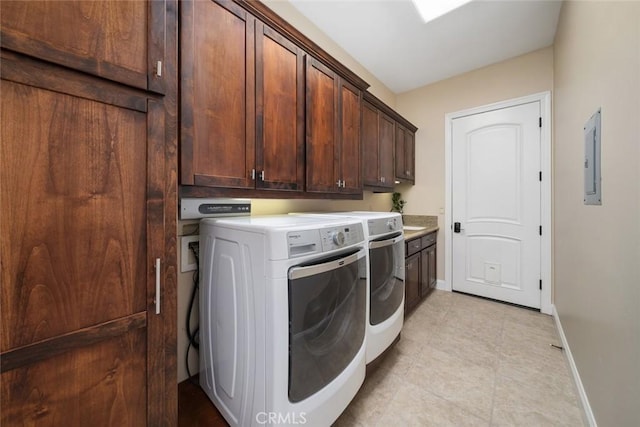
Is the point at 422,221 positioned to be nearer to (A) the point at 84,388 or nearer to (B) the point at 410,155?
(B) the point at 410,155

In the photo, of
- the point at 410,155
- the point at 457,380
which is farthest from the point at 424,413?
the point at 410,155

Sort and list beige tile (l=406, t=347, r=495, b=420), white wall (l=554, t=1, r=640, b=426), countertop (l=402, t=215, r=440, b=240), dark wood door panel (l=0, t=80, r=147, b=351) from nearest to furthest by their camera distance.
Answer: dark wood door panel (l=0, t=80, r=147, b=351)
white wall (l=554, t=1, r=640, b=426)
beige tile (l=406, t=347, r=495, b=420)
countertop (l=402, t=215, r=440, b=240)

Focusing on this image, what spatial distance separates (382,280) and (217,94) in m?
1.44

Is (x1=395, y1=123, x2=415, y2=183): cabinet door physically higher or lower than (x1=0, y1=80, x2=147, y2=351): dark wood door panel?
higher

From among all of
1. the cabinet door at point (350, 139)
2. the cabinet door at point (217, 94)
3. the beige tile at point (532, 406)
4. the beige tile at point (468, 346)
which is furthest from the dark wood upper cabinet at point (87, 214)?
the beige tile at point (468, 346)

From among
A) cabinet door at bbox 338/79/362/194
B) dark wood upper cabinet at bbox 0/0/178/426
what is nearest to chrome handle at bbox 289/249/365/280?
dark wood upper cabinet at bbox 0/0/178/426

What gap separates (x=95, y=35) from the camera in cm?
70

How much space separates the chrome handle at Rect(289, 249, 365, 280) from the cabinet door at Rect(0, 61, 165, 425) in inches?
17.6

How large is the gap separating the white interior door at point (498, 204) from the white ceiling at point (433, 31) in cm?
67

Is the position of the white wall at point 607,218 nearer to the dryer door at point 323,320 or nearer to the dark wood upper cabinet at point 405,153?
the dryer door at point 323,320

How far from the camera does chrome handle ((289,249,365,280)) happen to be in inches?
37.5

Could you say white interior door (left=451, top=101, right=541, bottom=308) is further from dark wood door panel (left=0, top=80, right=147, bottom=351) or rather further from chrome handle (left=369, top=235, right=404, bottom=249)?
dark wood door panel (left=0, top=80, right=147, bottom=351)

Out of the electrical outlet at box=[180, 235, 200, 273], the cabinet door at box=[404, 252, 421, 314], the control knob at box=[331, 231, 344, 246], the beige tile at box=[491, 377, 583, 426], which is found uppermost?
the control knob at box=[331, 231, 344, 246]

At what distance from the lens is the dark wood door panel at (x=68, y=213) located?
588 millimetres
